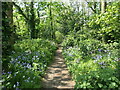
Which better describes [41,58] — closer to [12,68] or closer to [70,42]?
[12,68]

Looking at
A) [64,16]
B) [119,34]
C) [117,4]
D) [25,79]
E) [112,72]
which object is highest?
[64,16]

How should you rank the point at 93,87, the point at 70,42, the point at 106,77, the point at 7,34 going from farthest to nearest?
the point at 70,42
the point at 7,34
the point at 106,77
the point at 93,87

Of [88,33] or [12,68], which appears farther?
[88,33]

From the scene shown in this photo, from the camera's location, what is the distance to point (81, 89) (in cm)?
327

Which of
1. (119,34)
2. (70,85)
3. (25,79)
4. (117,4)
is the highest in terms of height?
(117,4)

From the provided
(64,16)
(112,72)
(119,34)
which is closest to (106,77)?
(112,72)

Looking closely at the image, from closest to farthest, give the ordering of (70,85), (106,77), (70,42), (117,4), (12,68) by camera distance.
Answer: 1. (106,77)
2. (70,85)
3. (12,68)
4. (117,4)
5. (70,42)

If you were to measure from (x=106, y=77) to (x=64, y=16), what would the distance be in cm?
1786

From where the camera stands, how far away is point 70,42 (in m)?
10.4

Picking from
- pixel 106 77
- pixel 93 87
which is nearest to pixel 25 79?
pixel 93 87

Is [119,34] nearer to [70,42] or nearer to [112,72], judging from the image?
[112,72]

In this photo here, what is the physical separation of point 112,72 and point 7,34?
11.2ft

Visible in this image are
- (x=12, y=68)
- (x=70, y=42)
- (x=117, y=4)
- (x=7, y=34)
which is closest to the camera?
(x=7, y=34)

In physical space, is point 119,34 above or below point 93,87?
above
